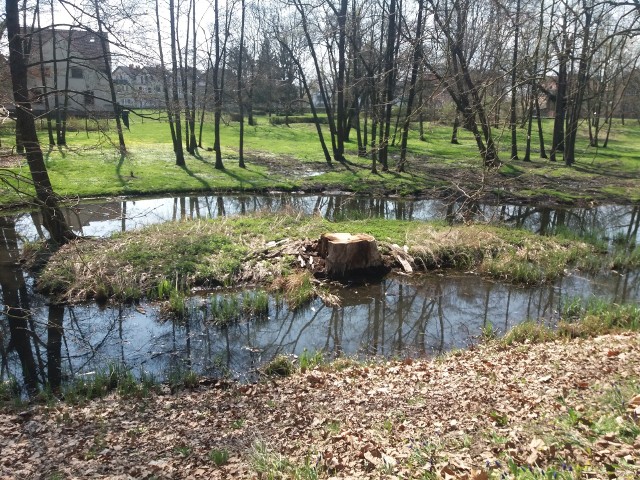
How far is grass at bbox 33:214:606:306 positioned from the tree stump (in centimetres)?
74

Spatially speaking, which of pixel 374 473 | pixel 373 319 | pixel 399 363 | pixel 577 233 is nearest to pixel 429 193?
pixel 577 233

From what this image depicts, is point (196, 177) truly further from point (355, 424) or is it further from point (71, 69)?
point (355, 424)

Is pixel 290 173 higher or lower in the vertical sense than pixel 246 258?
higher

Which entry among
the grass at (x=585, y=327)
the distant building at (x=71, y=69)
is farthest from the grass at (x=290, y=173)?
the grass at (x=585, y=327)

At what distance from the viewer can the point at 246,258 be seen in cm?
1220

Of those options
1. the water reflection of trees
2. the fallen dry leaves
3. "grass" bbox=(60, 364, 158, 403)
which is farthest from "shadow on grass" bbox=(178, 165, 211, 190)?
the fallen dry leaves

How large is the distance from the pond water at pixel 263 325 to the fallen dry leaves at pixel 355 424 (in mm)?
1161

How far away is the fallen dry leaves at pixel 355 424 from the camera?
13.7 ft

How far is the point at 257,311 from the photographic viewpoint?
9.79m

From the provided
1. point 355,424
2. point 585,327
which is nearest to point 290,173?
point 585,327

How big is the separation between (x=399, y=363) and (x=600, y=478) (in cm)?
449

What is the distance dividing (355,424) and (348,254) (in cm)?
660

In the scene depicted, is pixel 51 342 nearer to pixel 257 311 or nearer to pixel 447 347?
pixel 257 311

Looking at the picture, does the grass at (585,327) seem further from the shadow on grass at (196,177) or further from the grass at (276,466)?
the shadow on grass at (196,177)
